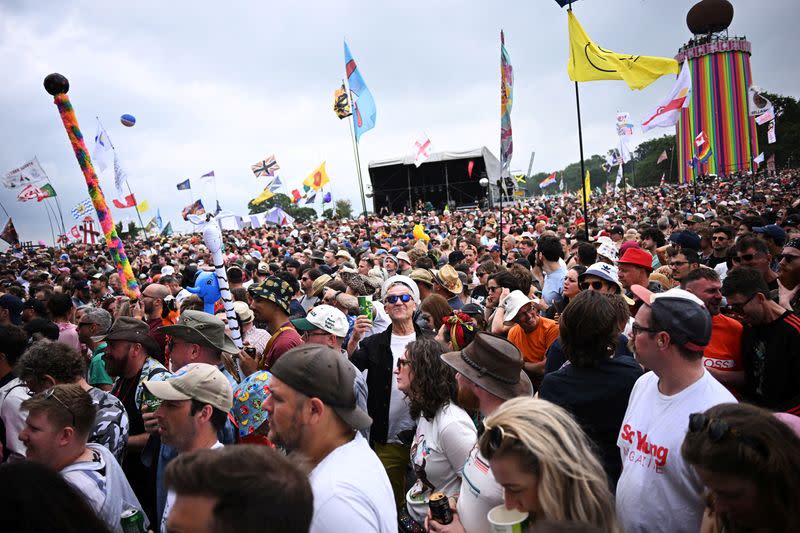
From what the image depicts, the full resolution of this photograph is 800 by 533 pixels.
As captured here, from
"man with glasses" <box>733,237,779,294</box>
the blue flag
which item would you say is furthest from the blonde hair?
the blue flag

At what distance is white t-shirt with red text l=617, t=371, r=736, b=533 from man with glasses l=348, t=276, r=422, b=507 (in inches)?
65.9

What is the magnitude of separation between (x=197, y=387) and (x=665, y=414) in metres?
2.28

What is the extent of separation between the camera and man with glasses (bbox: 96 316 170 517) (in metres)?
3.45

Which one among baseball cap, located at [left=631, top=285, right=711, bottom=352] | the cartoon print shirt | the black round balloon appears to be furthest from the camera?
the black round balloon

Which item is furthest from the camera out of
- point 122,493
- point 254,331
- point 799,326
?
point 254,331

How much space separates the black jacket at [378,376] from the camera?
3648 mm

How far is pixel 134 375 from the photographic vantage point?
378 centimetres

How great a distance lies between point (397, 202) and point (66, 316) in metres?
37.5

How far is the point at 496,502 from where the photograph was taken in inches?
80.1

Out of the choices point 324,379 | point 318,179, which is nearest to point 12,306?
point 324,379

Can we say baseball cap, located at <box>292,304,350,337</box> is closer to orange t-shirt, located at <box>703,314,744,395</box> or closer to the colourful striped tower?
orange t-shirt, located at <box>703,314,744,395</box>

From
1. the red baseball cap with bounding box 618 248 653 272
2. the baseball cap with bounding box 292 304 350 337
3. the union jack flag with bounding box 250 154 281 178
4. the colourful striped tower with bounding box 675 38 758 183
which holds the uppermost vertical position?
the colourful striped tower with bounding box 675 38 758 183

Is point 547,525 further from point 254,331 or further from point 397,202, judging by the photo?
point 397,202

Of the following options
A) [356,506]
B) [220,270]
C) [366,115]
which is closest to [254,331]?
[220,270]
